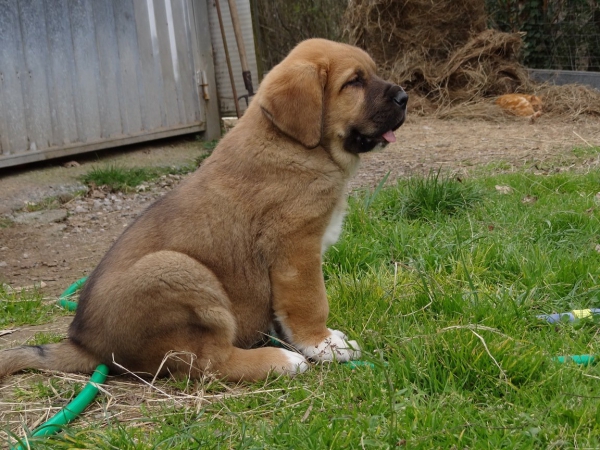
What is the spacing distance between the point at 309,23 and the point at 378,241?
1204 centimetres

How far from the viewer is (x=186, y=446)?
266cm

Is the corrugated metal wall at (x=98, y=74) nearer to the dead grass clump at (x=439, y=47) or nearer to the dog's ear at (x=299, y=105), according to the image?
the dead grass clump at (x=439, y=47)

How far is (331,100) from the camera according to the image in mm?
3635

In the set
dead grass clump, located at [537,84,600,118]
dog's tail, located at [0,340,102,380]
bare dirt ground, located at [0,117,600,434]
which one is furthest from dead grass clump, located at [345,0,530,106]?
dog's tail, located at [0,340,102,380]

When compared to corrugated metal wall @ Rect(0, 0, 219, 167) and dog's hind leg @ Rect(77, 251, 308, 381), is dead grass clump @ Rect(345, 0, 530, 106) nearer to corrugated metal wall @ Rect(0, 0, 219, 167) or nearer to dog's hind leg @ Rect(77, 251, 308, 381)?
corrugated metal wall @ Rect(0, 0, 219, 167)

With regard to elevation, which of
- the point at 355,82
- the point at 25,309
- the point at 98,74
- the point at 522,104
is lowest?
the point at 25,309

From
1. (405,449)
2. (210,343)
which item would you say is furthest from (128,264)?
(405,449)

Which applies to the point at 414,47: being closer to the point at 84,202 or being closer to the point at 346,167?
the point at 84,202

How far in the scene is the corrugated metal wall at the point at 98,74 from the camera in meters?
7.71

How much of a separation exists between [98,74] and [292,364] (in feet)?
20.3

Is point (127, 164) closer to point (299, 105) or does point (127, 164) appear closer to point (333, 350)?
point (299, 105)

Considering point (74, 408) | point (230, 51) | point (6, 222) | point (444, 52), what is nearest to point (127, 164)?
point (6, 222)

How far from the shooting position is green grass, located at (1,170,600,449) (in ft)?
8.72

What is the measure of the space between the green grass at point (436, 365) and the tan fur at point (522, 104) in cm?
579
